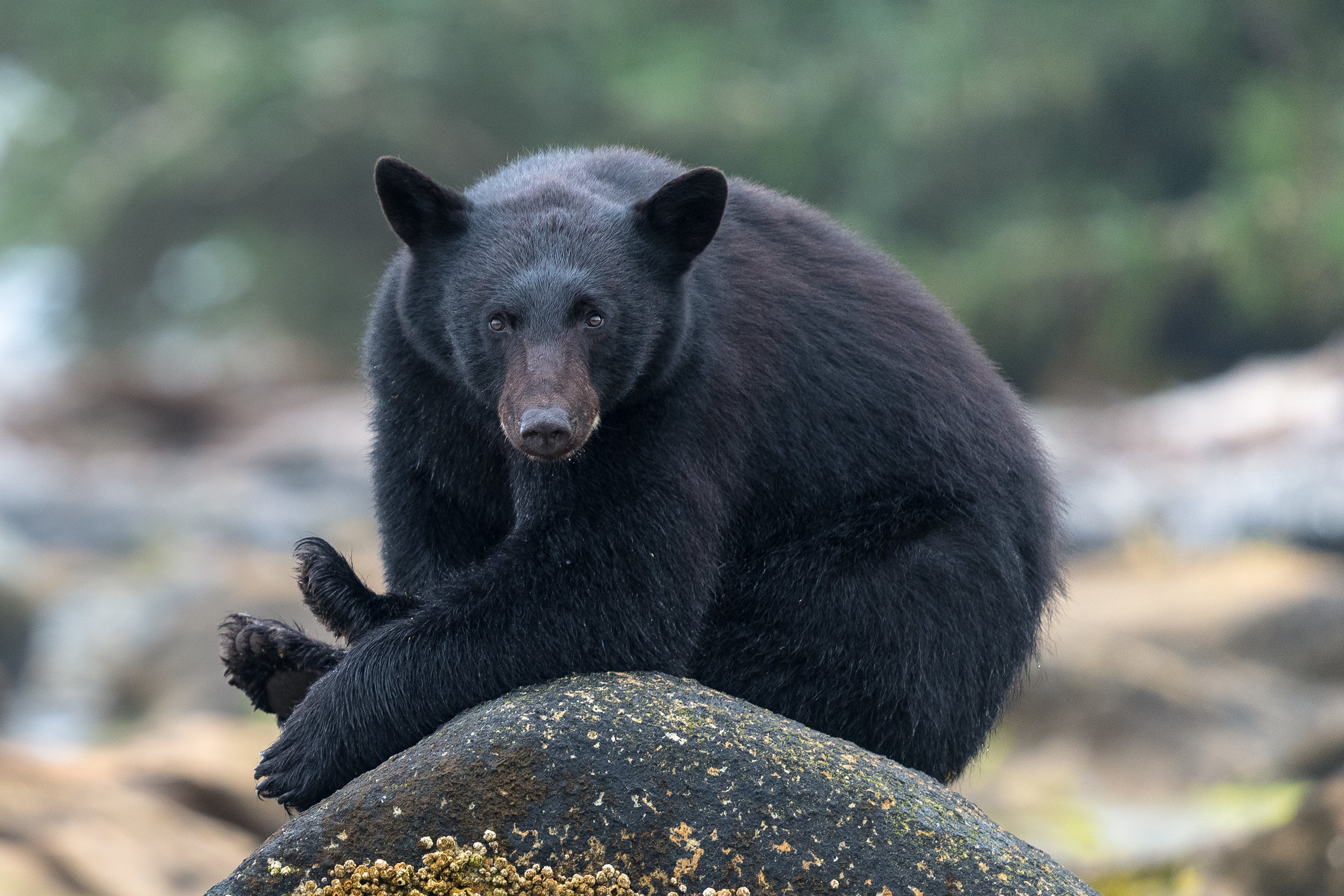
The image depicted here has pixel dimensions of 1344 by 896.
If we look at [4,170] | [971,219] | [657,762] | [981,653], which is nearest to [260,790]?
[657,762]

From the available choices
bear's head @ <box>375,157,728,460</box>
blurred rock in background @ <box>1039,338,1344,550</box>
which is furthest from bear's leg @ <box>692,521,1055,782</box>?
blurred rock in background @ <box>1039,338,1344,550</box>

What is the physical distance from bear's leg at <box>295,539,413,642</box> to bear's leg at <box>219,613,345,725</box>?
0.12 meters

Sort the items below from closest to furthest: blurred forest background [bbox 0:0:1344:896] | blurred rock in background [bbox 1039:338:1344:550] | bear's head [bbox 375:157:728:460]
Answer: bear's head [bbox 375:157:728:460] → blurred forest background [bbox 0:0:1344:896] → blurred rock in background [bbox 1039:338:1344:550]

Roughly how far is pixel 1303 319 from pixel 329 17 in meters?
18.9

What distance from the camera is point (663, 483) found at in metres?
3.96

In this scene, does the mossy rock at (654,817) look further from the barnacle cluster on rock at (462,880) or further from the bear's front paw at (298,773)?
the bear's front paw at (298,773)

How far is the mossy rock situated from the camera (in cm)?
337

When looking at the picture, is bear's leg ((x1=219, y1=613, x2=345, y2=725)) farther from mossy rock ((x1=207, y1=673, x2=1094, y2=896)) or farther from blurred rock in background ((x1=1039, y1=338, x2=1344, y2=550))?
blurred rock in background ((x1=1039, y1=338, x2=1344, y2=550))

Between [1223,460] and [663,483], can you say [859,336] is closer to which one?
[663,483]

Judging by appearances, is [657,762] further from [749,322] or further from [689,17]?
[689,17]

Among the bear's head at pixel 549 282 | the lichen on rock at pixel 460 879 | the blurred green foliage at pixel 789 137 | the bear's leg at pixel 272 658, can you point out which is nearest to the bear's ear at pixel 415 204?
the bear's head at pixel 549 282

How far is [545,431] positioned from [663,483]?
1.65 ft

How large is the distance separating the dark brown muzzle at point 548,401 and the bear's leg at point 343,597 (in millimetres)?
713

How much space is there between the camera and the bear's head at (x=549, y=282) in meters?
3.93
